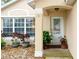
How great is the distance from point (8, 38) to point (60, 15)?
5425 millimetres

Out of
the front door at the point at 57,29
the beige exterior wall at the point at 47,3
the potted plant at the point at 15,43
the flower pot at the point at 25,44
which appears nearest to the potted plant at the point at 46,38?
the front door at the point at 57,29

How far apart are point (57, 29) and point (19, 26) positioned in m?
3.65

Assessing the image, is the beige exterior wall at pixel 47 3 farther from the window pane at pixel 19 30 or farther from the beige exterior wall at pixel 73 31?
the window pane at pixel 19 30

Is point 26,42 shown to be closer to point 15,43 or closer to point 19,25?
point 15,43

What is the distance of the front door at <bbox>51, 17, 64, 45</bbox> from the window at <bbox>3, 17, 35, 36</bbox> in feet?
6.64

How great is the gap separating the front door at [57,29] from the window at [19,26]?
2.02m

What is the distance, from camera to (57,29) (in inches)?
643

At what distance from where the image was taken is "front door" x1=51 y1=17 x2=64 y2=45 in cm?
1611

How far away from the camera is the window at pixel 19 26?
16.3 metres

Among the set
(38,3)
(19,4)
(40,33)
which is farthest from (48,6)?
(19,4)

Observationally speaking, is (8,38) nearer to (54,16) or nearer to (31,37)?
(31,37)

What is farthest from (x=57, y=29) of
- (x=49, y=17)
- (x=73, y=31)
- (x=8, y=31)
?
(x=73, y=31)

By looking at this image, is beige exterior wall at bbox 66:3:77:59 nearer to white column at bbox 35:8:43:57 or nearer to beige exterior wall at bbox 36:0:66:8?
beige exterior wall at bbox 36:0:66:8

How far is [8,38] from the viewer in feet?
53.9
